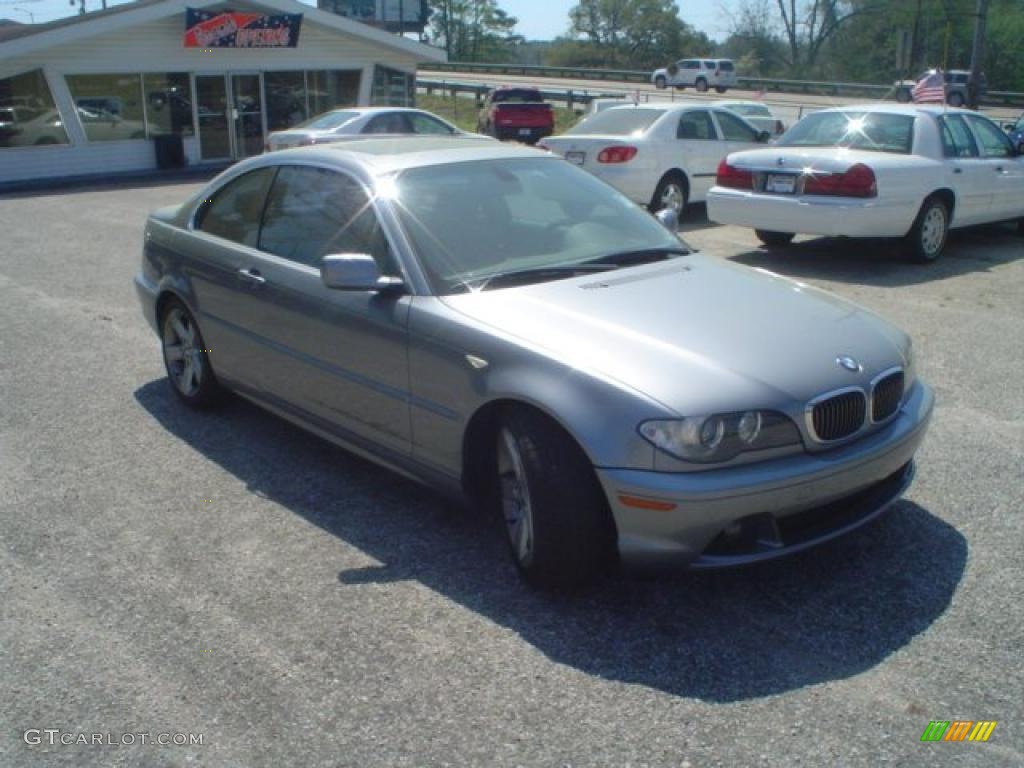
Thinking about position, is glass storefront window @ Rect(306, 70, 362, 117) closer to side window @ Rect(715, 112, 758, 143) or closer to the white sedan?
side window @ Rect(715, 112, 758, 143)

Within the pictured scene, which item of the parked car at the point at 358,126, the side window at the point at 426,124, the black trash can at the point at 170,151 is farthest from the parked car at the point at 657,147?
the black trash can at the point at 170,151

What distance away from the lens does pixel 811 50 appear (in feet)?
233

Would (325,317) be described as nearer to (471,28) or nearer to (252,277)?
(252,277)

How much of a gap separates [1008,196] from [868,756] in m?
9.62

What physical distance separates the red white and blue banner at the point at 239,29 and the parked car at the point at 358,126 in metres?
5.42

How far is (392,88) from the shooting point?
2775 cm

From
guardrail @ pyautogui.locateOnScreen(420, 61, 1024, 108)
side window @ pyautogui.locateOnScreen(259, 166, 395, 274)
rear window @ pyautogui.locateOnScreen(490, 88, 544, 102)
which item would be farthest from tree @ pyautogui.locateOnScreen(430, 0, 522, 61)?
side window @ pyautogui.locateOnScreen(259, 166, 395, 274)

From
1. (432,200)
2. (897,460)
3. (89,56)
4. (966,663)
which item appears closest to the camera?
(966,663)

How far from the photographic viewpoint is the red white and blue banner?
22.7 m

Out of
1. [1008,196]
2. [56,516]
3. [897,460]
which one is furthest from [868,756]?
[1008,196]

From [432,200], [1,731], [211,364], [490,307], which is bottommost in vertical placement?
[1,731]

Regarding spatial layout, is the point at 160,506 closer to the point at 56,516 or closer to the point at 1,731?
the point at 56,516

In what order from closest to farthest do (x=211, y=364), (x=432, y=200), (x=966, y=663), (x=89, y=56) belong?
(x=966, y=663) → (x=432, y=200) → (x=211, y=364) → (x=89, y=56)

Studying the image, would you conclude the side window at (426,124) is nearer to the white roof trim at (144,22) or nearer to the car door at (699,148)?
the car door at (699,148)
